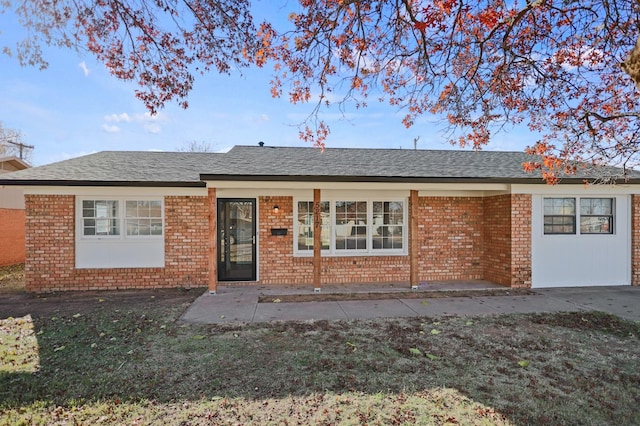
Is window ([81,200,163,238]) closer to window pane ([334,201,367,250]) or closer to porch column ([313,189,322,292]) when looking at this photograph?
porch column ([313,189,322,292])

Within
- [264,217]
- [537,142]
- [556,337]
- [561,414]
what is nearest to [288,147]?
[264,217]

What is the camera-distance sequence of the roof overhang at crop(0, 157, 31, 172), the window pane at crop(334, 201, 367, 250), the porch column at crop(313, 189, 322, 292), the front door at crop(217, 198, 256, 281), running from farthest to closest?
the roof overhang at crop(0, 157, 31, 172)
the window pane at crop(334, 201, 367, 250)
the front door at crop(217, 198, 256, 281)
the porch column at crop(313, 189, 322, 292)

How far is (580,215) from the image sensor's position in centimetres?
897

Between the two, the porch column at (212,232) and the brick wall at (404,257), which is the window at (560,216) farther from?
the porch column at (212,232)

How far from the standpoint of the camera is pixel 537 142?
24.0 feet

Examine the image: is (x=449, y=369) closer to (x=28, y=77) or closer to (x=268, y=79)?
(x=268, y=79)

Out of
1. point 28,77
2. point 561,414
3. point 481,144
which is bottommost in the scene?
point 561,414

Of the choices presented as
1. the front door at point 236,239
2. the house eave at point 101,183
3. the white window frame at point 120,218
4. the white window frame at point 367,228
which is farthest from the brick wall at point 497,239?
the white window frame at point 120,218

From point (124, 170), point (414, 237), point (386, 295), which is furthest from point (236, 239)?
point (414, 237)

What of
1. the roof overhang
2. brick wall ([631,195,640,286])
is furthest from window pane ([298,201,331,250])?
the roof overhang

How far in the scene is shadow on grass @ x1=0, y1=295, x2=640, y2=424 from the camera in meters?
3.56

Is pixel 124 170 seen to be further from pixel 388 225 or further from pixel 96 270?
pixel 388 225

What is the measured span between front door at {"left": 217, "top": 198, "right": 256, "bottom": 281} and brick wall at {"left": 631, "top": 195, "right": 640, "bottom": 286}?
9.42 m

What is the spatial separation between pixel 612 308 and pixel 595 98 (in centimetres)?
390
